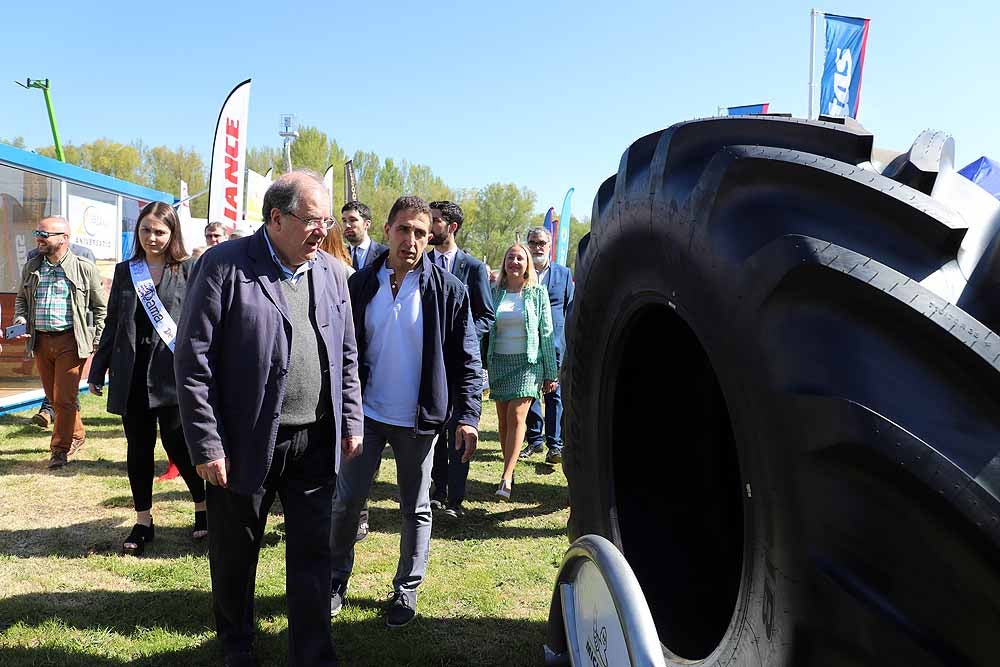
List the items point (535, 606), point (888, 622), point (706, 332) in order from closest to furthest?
1. point (888, 622)
2. point (706, 332)
3. point (535, 606)

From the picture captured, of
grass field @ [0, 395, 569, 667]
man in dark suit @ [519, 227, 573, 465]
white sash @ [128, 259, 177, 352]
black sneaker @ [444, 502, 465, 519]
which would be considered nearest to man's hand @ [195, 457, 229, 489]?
grass field @ [0, 395, 569, 667]

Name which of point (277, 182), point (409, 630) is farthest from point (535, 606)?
point (277, 182)

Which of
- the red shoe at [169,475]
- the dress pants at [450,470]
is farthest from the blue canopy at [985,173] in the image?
the red shoe at [169,475]

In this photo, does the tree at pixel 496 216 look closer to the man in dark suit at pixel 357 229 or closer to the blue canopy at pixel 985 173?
the man in dark suit at pixel 357 229

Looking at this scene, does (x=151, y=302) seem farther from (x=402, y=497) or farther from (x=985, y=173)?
(x=985, y=173)

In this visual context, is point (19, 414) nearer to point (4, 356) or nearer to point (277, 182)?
point (4, 356)

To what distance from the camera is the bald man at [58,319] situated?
6.31 metres

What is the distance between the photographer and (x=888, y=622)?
93 cm

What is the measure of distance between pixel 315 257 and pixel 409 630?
1849mm

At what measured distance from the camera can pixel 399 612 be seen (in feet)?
11.6

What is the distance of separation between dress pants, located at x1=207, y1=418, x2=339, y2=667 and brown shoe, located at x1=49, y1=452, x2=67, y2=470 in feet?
13.7

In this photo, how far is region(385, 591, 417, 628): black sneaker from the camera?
3516 mm

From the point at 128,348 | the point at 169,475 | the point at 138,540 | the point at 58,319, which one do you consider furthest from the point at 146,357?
the point at 58,319

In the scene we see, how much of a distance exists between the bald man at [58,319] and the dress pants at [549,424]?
412cm
